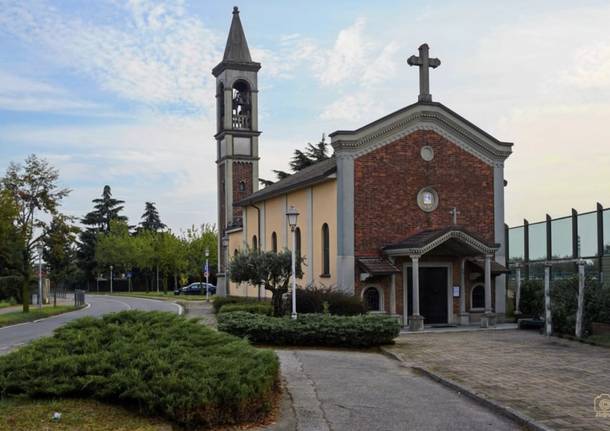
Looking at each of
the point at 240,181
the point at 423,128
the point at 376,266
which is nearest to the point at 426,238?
the point at 376,266

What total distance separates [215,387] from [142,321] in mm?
3001

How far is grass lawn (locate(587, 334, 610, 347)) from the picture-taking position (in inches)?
740

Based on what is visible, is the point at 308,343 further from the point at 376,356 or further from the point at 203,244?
the point at 203,244

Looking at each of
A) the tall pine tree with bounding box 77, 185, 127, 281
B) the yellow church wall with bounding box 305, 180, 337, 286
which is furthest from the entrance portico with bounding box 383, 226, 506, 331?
the tall pine tree with bounding box 77, 185, 127, 281

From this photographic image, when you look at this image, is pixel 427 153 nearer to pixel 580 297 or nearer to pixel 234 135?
pixel 580 297

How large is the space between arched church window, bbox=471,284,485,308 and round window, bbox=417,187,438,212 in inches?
137

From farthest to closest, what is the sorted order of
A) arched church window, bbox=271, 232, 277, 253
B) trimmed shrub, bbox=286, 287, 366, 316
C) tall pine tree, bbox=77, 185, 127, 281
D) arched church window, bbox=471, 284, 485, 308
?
tall pine tree, bbox=77, 185, 127, 281 → arched church window, bbox=271, 232, 277, 253 → arched church window, bbox=471, 284, 485, 308 → trimmed shrub, bbox=286, 287, 366, 316

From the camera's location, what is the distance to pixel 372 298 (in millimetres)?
25984

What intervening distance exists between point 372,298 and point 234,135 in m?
22.8

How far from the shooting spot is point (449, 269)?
2694cm

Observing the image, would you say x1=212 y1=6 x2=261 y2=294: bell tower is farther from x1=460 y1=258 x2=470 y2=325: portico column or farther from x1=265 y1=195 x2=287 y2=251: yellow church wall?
x1=460 y1=258 x2=470 y2=325: portico column

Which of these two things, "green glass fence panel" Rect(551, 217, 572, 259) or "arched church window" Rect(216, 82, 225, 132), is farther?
"arched church window" Rect(216, 82, 225, 132)

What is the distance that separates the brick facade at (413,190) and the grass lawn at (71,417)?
56.7ft

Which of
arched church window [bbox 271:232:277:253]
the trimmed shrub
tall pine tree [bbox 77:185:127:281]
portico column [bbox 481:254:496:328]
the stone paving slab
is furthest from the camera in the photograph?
tall pine tree [bbox 77:185:127:281]
